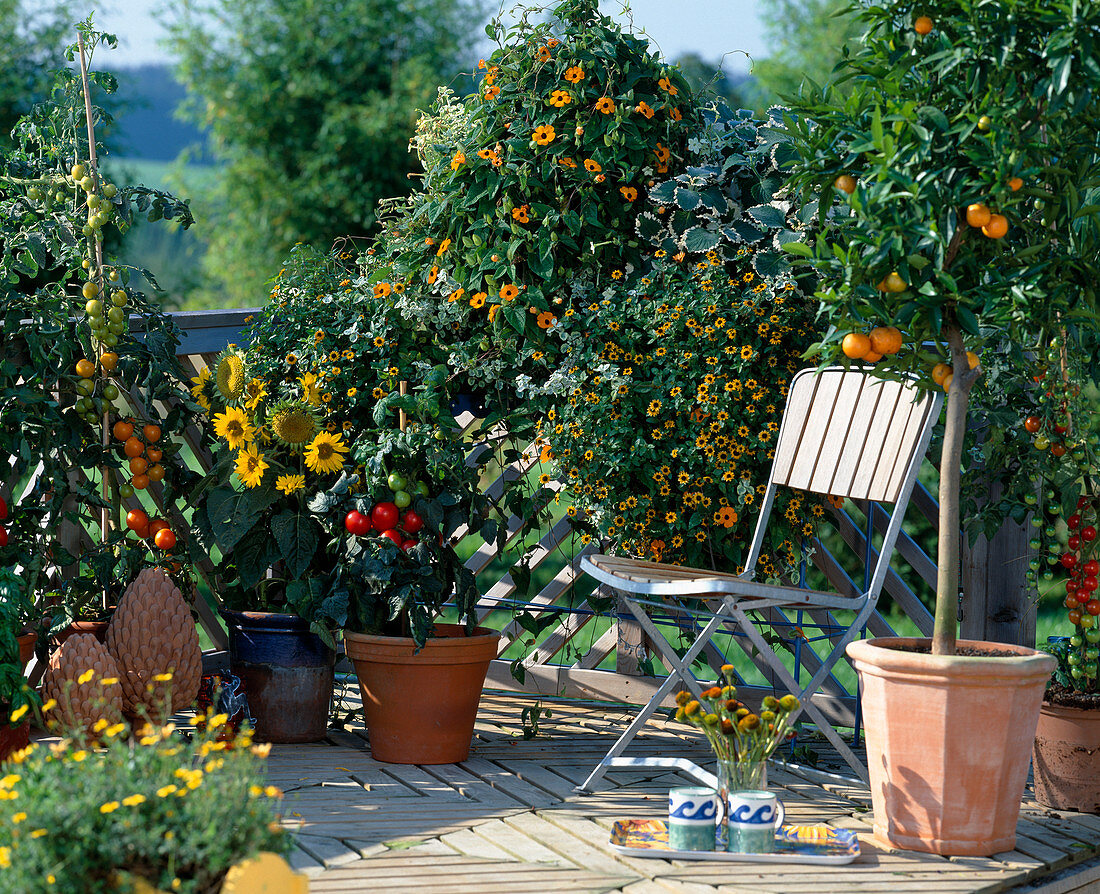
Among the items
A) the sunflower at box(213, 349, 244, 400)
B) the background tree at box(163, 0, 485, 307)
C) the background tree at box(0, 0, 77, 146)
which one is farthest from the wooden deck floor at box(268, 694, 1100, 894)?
the background tree at box(163, 0, 485, 307)

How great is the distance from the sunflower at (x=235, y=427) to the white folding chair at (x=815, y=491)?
885 millimetres

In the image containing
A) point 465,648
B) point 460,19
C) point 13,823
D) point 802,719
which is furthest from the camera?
point 460,19

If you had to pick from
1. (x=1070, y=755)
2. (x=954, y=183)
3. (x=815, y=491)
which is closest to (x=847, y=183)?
(x=954, y=183)

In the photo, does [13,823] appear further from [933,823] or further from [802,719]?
[802,719]

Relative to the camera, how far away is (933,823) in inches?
86.3

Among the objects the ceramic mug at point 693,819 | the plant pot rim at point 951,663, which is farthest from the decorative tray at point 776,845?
the plant pot rim at point 951,663

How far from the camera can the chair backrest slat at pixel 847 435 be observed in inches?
103

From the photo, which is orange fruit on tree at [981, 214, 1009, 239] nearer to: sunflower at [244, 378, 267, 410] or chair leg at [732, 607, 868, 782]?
chair leg at [732, 607, 868, 782]

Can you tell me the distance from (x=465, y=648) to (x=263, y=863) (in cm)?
131

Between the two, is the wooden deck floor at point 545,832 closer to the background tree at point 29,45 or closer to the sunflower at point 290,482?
the sunflower at point 290,482

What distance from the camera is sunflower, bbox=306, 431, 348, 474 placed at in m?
2.83

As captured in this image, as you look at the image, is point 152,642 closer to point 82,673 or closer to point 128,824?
→ point 82,673

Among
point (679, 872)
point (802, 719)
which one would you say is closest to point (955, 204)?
point (679, 872)

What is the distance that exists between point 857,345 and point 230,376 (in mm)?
1563
